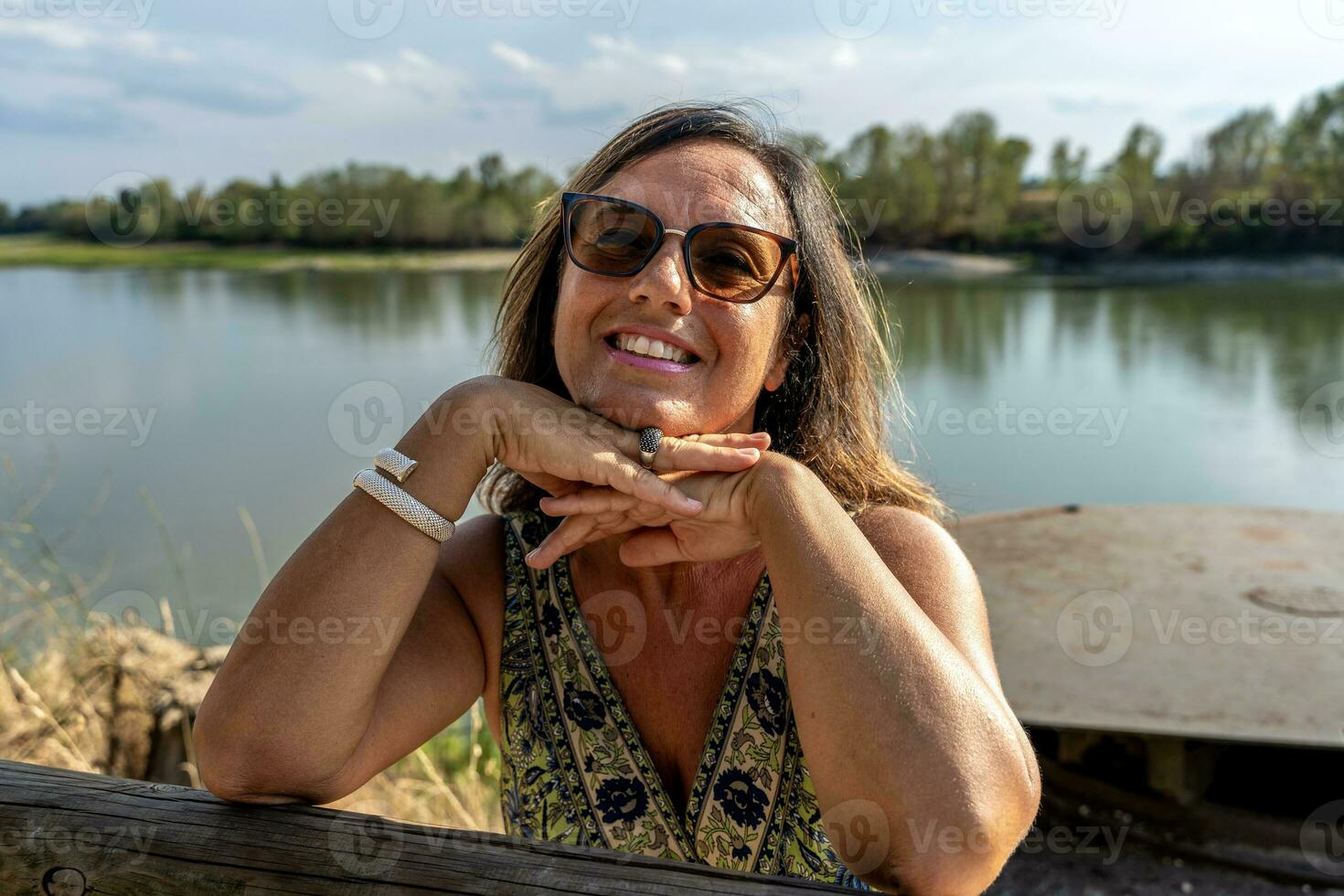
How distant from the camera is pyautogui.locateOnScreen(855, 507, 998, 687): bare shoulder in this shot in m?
1.71

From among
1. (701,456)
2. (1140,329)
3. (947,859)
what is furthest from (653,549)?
(1140,329)

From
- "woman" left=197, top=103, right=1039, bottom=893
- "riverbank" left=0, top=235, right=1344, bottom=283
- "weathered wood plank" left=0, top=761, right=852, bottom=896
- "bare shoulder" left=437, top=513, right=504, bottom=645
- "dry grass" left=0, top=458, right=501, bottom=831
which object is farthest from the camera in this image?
"riverbank" left=0, top=235, right=1344, bottom=283

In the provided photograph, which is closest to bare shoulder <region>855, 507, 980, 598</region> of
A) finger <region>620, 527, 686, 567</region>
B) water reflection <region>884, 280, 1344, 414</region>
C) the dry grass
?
finger <region>620, 527, 686, 567</region>

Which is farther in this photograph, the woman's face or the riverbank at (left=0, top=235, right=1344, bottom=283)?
the riverbank at (left=0, top=235, right=1344, bottom=283)

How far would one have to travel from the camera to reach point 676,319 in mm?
1942

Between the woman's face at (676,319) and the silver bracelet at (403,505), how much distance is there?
41 centimetres

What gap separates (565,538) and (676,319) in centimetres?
48

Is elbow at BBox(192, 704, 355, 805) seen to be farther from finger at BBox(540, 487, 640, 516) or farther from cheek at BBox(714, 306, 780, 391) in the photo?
cheek at BBox(714, 306, 780, 391)

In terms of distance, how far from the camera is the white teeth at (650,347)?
6.34 ft

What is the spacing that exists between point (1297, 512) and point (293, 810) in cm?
621

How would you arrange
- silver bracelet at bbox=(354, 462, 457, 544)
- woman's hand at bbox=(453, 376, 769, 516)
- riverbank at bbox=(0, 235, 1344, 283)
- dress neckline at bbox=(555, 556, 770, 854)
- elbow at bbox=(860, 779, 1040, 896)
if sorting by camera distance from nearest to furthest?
1. elbow at bbox=(860, 779, 1040, 896)
2. silver bracelet at bbox=(354, 462, 457, 544)
3. woman's hand at bbox=(453, 376, 769, 516)
4. dress neckline at bbox=(555, 556, 770, 854)
5. riverbank at bbox=(0, 235, 1344, 283)

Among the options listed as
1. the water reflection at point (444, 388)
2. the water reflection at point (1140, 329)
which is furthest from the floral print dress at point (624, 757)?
the water reflection at point (1140, 329)

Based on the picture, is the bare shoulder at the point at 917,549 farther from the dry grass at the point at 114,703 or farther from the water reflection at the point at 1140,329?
the water reflection at the point at 1140,329

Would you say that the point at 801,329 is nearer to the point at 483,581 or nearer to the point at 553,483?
the point at 553,483
